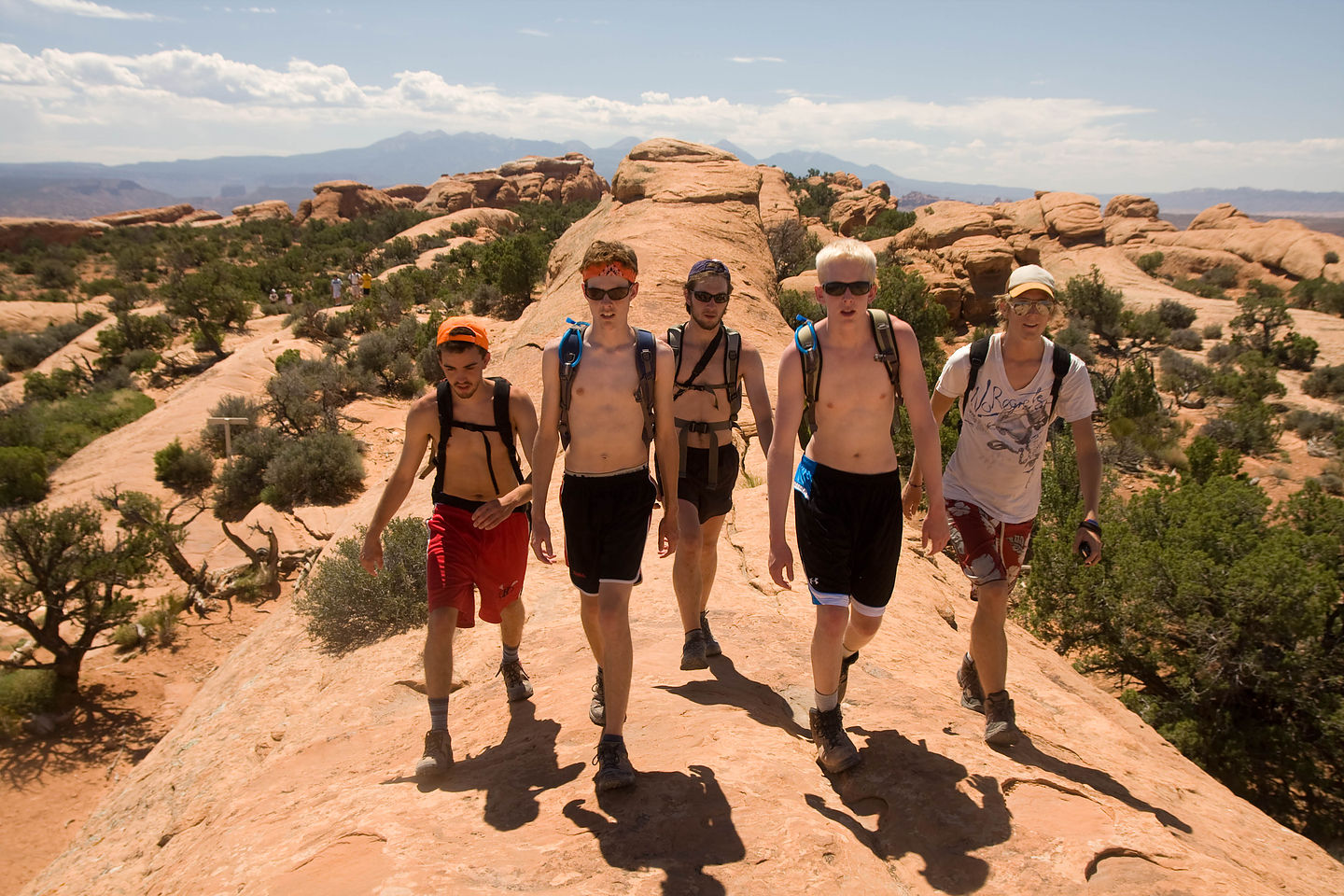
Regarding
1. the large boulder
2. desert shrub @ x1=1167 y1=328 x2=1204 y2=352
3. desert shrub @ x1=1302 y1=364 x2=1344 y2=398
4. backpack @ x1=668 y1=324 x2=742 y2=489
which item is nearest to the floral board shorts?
backpack @ x1=668 y1=324 x2=742 y2=489

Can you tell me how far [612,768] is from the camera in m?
2.81

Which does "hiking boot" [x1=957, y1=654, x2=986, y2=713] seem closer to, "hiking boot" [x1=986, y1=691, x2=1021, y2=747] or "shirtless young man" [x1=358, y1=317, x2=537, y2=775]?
"hiking boot" [x1=986, y1=691, x2=1021, y2=747]

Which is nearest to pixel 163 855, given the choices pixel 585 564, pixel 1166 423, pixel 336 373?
pixel 585 564

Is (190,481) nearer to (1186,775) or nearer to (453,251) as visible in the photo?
(1186,775)

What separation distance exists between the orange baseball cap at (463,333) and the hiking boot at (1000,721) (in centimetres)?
279

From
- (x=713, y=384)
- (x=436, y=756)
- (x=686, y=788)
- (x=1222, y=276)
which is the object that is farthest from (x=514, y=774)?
(x=1222, y=276)

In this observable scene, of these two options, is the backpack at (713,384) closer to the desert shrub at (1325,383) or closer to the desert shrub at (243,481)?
the desert shrub at (243,481)

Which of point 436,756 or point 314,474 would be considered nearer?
point 436,756

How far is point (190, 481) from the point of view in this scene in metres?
13.1

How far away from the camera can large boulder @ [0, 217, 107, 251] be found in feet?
139

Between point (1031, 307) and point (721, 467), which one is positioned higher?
point (1031, 307)

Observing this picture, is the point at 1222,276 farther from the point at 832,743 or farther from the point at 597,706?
the point at 597,706

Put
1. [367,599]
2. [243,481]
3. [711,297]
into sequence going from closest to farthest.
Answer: [711,297], [367,599], [243,481]

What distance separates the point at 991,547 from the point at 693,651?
1.54m
